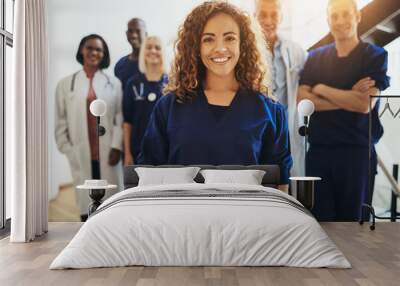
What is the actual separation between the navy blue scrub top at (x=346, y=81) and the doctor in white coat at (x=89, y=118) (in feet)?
8.39

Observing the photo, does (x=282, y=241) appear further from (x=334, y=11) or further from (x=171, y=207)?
(x=334, y=11)

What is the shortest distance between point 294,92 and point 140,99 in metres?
2.00

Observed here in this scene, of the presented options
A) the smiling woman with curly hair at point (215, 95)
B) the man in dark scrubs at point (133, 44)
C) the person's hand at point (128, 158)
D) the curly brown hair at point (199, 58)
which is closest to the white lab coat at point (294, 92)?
the smiling woman with curly hair at point (215, 95)

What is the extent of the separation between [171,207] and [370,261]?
1.75 metres

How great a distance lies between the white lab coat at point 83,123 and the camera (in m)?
7.40

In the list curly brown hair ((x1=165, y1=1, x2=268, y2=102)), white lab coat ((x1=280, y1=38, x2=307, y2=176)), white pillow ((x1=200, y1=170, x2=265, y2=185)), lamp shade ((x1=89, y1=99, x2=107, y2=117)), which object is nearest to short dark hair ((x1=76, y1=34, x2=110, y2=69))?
lamp shade ((x1=89, y1=99, x2=107, y2=117))

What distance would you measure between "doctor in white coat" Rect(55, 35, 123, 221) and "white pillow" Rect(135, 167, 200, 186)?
68 cm

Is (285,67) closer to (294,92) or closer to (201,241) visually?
(294,92)

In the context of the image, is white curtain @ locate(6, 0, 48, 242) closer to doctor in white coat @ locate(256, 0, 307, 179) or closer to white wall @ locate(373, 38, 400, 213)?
doctor in white coat @ locate(256, 0, 307, 179)

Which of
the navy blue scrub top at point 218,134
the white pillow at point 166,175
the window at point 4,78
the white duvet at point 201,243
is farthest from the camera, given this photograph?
the navy blue scrub top at point 218,134

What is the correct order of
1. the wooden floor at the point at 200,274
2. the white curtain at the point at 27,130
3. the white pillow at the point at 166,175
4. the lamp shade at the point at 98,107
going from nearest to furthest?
the wooden floor at the point at 200,274, the white curtain at the point at 27,130, the white pillow at the point at 166,175, the lamp shade at the point at 98,107

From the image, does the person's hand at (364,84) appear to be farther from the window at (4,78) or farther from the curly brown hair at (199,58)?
the window at (4,78)

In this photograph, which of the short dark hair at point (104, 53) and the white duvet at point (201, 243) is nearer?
the white duvet at point (201, 243)

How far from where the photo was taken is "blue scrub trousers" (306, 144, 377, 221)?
7363 millimetres
